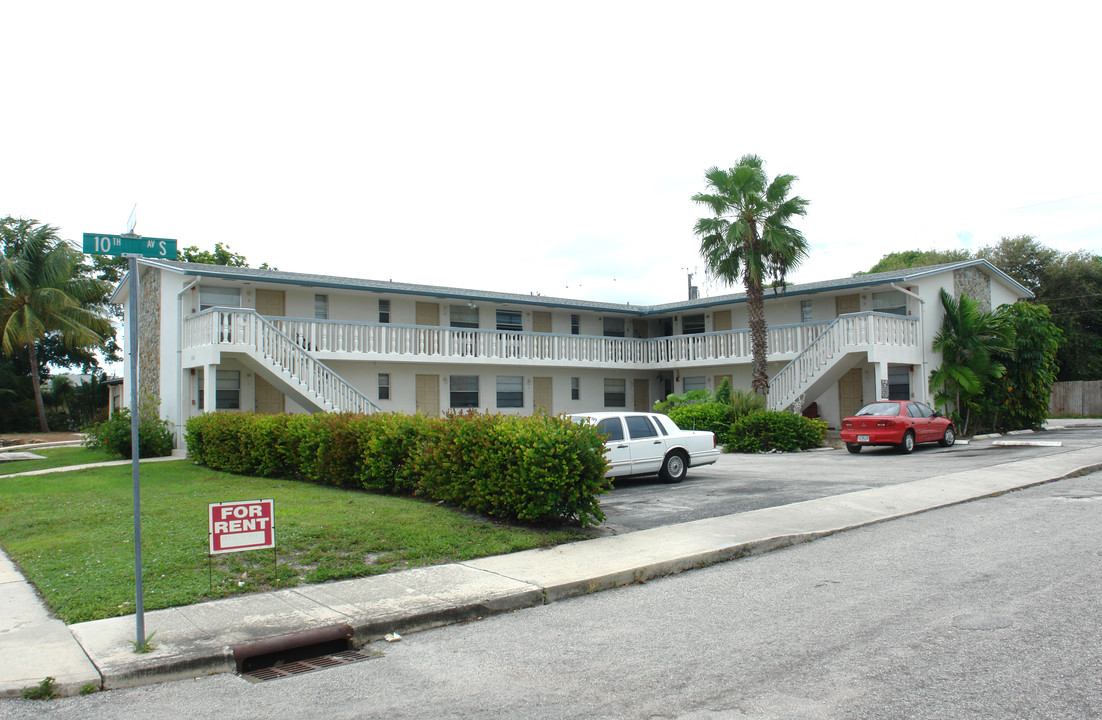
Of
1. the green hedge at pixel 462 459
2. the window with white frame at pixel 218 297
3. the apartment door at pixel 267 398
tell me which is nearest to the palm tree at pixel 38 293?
the window with white frame at pixel 218 297

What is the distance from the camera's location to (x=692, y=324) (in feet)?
113

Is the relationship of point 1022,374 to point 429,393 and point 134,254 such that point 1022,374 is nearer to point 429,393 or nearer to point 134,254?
point 429,393

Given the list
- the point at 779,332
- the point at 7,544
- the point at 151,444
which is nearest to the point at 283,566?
the point at 7,544

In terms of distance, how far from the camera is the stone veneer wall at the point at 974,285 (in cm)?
2888

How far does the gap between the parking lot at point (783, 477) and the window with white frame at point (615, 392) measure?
37.4 feet

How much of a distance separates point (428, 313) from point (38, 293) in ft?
70.3

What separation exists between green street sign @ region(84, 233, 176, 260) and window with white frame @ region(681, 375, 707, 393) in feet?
90.6

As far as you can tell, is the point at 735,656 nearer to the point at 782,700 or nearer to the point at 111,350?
the point at 782,700

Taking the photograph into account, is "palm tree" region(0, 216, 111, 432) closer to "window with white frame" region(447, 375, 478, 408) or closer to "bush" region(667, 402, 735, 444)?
"window with white frame" region(447, 375, 478, 408)

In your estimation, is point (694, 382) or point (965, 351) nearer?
point (965, 351)

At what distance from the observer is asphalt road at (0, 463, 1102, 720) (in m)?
4.80

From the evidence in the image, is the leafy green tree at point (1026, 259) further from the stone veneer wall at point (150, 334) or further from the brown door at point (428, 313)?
the stone veneer wall at point (150, 334)

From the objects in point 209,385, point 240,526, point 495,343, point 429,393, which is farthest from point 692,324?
point 240,526

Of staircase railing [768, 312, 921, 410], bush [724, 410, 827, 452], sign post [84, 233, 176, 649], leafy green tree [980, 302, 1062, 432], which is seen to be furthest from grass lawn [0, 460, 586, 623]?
leafy green tree [980, 302, 1062, 432]
